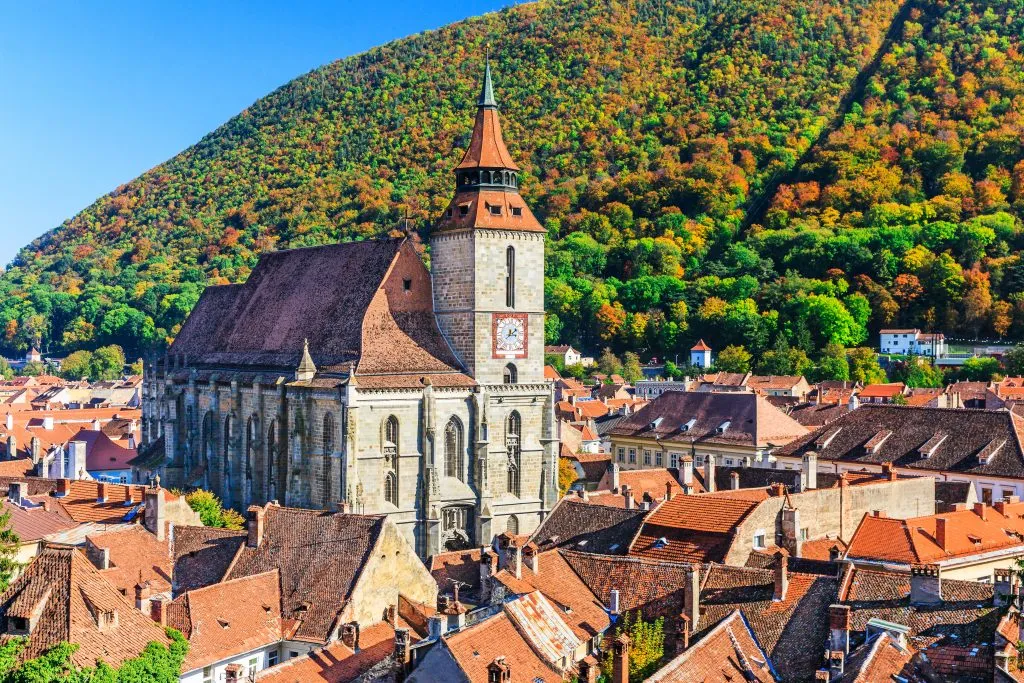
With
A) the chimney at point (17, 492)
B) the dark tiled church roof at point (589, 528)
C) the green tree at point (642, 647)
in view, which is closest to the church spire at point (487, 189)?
the dark tiled church roof at point (589, 528)

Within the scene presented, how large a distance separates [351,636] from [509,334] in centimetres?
2785

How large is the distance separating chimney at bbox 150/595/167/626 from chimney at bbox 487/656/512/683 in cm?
1071

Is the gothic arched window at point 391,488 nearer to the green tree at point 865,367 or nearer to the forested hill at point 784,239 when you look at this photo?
the green tree at point 865,367

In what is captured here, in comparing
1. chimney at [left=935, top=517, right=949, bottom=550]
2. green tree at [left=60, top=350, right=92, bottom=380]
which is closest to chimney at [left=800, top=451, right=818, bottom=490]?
chimney at [left=935, top=517, right=949, bottom=550]

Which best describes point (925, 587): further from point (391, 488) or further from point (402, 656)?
point (391, 488)

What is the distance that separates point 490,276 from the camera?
60.5 meters

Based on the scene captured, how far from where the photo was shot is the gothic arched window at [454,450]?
58.9 meters

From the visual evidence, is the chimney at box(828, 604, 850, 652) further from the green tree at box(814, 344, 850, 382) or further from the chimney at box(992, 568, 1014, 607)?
the green tree at box(814, 344, 850, 382)

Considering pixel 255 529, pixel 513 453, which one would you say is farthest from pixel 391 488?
pixel 255 529

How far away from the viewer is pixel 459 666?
2780 centimetres

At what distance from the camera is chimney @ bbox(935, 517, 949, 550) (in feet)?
149

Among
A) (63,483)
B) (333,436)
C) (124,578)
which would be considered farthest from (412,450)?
(124,578)

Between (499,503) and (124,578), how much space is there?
2299 cm

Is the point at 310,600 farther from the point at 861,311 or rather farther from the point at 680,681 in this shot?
the point at 861,311
